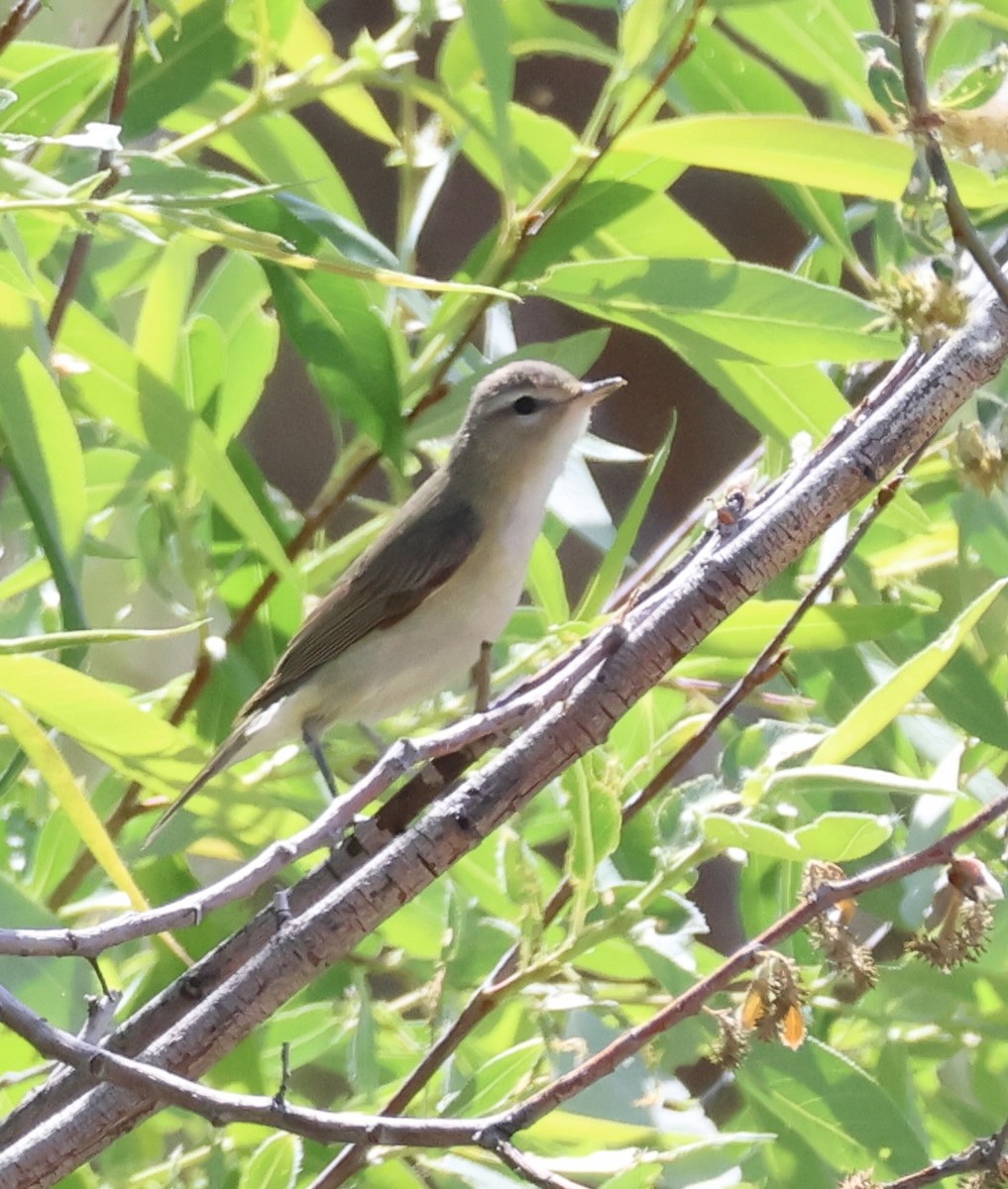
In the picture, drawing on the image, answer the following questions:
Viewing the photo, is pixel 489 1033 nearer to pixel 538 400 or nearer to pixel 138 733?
pixel 138 733

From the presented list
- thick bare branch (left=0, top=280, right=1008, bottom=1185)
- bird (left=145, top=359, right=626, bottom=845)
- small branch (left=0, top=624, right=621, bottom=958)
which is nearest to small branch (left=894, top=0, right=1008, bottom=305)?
thick bare branch (left=0, top=280, right=1008, bottom=1185)

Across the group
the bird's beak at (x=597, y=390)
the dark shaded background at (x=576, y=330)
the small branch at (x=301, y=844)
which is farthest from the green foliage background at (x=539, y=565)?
the dark shaded background at (x=576, y=330)

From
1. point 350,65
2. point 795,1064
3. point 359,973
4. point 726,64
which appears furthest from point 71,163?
point 795,1064

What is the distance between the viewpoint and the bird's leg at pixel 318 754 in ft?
2.87

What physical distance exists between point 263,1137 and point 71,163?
54 centimetres

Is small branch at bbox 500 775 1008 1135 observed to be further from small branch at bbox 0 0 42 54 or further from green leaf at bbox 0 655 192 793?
small branch at bbox 0 0 42 54

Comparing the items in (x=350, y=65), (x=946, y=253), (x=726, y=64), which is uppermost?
(x=350, y=65)

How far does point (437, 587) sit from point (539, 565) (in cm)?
30

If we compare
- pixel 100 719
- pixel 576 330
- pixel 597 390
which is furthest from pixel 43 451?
pixel 576 330

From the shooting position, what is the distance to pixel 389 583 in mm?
1213

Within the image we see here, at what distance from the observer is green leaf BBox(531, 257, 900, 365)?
739mm

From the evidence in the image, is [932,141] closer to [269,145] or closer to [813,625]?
[813,625]

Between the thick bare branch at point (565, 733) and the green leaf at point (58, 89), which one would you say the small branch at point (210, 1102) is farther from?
the green leaf at point (58, 89)

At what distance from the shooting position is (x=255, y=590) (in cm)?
88
